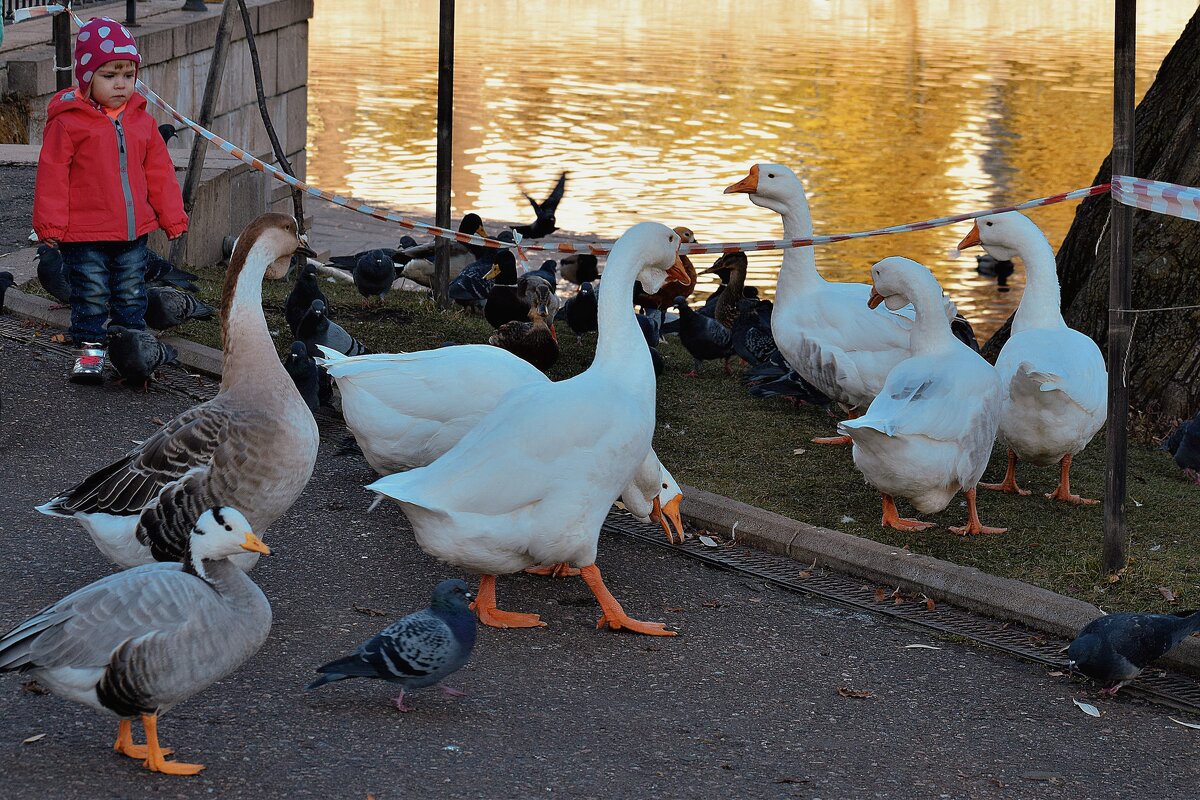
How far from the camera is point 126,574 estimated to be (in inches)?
163

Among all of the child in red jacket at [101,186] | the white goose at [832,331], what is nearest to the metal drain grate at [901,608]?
the white goose at [832,331]

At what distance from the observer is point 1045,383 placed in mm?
6383

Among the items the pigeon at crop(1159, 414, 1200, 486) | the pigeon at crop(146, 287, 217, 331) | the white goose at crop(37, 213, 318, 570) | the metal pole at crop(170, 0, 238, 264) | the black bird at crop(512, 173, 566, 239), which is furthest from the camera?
the black bird at crop(512, 173, 566, 239)

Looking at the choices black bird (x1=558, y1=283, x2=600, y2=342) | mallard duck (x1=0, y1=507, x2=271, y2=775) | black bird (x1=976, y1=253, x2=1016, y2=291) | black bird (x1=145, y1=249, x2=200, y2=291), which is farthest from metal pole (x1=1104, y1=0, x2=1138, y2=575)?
black bird (x1=976, y1=253, x2=1016, y2=291)

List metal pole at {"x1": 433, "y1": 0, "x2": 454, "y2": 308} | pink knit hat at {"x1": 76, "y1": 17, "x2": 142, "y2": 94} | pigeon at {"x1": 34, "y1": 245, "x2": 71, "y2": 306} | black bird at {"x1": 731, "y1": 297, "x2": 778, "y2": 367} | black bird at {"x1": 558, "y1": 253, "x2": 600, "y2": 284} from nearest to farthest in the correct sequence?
1. pink knit hat at {"x1": 76, "y1": 17, "x2": 142, "y2": 94}
2. pigeon at {"x1": 34, "y1": 245, "x2": 71, "y2": 306}
3. black bird at {"x1": 731, "y1": 297, "x2": 778, "y2": 367}
4. metal pole at {"x1": 433, "y1": 0, "x2": 454, "y2": 308}
5. black bird at {"x1": 558, "y1": 253, "x2": 600, "y2": 284}

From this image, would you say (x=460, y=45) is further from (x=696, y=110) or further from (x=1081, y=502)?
(x=1081, y=502)

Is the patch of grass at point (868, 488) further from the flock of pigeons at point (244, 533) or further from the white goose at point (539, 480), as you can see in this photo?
the white goose at point (539, 480)

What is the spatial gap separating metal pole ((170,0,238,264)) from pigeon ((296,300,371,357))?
3.02 meters

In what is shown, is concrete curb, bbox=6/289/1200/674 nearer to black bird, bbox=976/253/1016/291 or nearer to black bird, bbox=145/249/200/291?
black bird, bbox=145/249/200/291

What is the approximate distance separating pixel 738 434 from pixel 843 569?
2170 millimetres

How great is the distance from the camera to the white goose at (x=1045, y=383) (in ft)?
21.4

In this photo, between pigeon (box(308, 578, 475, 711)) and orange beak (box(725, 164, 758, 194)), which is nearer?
pigeon (box(308, 578, 475, 711))

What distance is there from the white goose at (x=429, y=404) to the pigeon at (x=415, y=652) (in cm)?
147

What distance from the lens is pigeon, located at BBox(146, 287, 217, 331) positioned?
8625 millimetres
